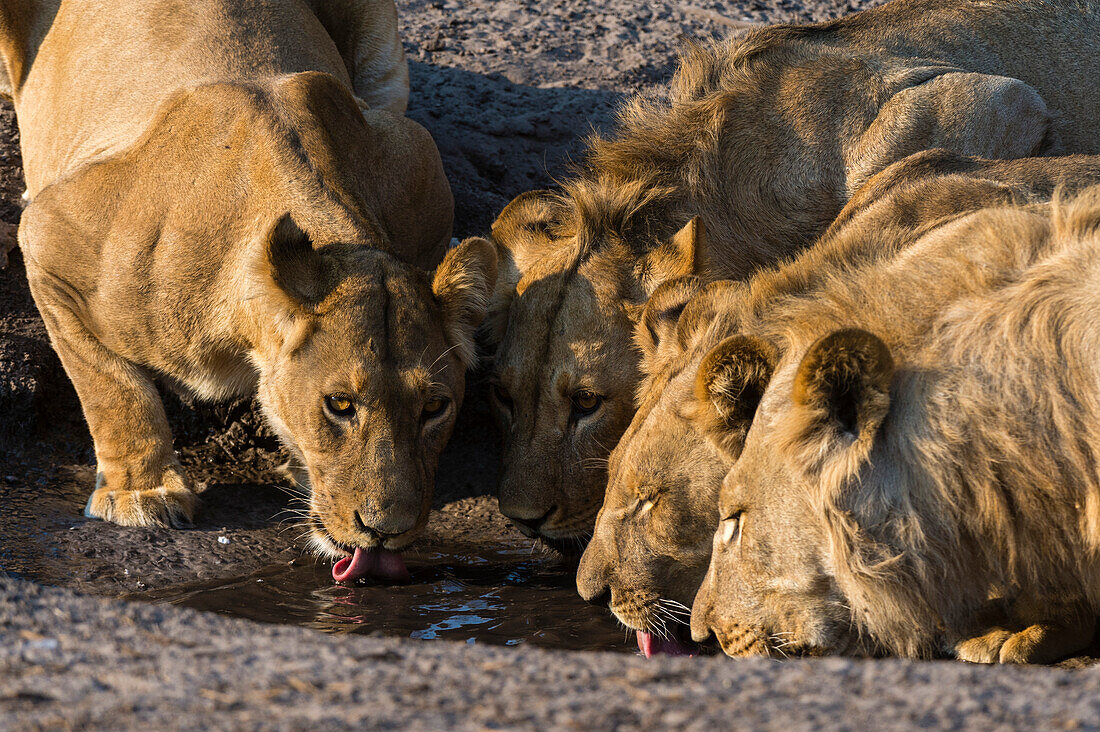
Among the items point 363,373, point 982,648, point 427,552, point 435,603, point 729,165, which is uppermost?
point 729,165

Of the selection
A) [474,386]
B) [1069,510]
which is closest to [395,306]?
[474,386]

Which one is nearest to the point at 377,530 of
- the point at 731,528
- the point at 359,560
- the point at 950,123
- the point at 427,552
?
the point at 359,560

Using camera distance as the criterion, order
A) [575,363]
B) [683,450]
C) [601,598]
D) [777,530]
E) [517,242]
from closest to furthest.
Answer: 1. [777,530]
2. [683,450]
3. [601,598]
4. [575,363]
5. [517,242]

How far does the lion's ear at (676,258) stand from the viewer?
5.07 meters

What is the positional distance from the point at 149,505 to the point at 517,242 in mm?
2040

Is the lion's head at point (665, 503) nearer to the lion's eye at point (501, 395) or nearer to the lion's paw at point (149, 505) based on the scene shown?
the lion's eye at point (501, 395)

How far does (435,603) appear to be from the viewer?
4824 mm

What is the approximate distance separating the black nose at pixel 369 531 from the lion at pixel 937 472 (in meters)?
1.49

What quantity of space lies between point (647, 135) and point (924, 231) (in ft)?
6.40

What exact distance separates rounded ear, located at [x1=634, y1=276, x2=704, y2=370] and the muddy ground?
149 centimetres

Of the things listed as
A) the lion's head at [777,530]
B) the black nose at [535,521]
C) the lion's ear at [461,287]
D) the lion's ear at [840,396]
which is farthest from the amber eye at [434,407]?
the lion's ear at [840,396]

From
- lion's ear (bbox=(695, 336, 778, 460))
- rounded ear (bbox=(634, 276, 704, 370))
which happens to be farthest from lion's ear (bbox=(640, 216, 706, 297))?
lion's ear (bbox=(695, 336, 778, 460))

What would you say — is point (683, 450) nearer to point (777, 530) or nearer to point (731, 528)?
point (731, 528)

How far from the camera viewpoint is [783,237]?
5926 millimetres
